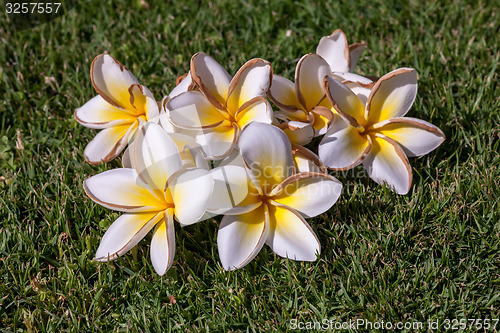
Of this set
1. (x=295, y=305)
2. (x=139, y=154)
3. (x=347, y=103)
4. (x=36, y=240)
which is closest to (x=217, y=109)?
(x=139, y=154)

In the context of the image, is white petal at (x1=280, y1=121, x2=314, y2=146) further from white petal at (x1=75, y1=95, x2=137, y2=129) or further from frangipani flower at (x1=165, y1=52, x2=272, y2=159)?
white petal at (x1=75, y1=95, x2=137, y2=129)

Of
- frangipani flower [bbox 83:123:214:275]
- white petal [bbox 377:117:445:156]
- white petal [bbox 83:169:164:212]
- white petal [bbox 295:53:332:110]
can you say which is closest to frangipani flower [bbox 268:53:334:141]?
white petal [bbox 295:53:332:110]

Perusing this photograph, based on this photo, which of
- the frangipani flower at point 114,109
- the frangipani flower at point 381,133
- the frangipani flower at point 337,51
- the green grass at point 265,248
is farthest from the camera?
the frangipani flower at point 337,51

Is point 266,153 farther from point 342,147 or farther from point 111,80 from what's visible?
point 111,80

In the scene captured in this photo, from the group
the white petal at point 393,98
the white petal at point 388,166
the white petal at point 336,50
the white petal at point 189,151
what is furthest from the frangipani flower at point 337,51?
the white petal at point 189,151

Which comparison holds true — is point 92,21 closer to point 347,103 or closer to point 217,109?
point 217,109

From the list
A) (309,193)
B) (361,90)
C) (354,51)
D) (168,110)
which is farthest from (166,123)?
(354,51)

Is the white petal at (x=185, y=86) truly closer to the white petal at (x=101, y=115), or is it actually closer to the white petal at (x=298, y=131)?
the white petal at (x=101, y=115)
